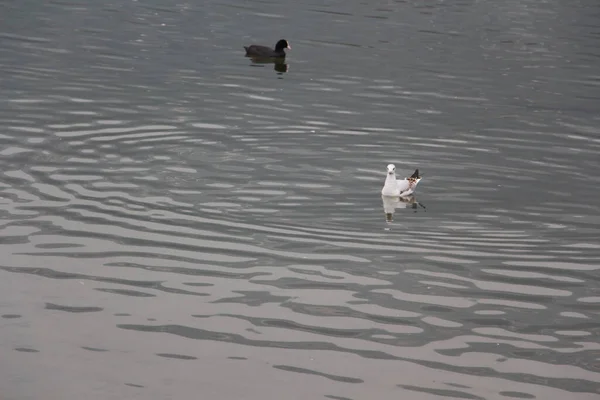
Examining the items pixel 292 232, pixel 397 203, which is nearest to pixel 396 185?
pixel 397 203

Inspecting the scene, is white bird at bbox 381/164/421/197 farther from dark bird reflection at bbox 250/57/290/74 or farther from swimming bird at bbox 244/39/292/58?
swimming bird at bbox 244/39/292/58

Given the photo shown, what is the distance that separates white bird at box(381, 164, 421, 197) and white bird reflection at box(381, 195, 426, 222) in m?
0.07

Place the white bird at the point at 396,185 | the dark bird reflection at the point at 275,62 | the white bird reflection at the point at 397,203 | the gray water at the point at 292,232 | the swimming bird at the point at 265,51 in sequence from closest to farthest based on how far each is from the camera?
1. the gray water at the point at 292,232
2. the white bird reflection at the point at 397,203
3. the white bird at the point at 396,185
4. the dark bird reflection at the point at 275,62
5. the swimming bird at the point at 265,51

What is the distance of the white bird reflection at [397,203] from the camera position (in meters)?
19.7

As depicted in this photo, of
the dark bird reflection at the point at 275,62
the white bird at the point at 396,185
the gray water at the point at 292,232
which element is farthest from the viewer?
the dark bird reflection at the point at 275,62

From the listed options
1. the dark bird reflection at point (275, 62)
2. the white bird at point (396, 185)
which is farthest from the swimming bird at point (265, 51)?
the white bird at point (396, 185)

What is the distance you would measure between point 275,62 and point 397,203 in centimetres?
1885

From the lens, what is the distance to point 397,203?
1998 centimetres

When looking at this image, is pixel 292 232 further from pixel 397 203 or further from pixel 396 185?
pixel 396 185

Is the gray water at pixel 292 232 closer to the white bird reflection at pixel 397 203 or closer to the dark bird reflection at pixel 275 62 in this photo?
the white bird reflection at pixel 397 203

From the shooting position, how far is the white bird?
20.0 meters

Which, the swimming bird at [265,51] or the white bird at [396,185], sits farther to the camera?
the swimming bird at [265,51]

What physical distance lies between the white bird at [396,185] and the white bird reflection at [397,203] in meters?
0.07

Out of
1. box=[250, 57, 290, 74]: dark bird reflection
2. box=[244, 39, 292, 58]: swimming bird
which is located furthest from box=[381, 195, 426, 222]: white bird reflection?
box=[244, 39, 292, 58]: swimming bird
